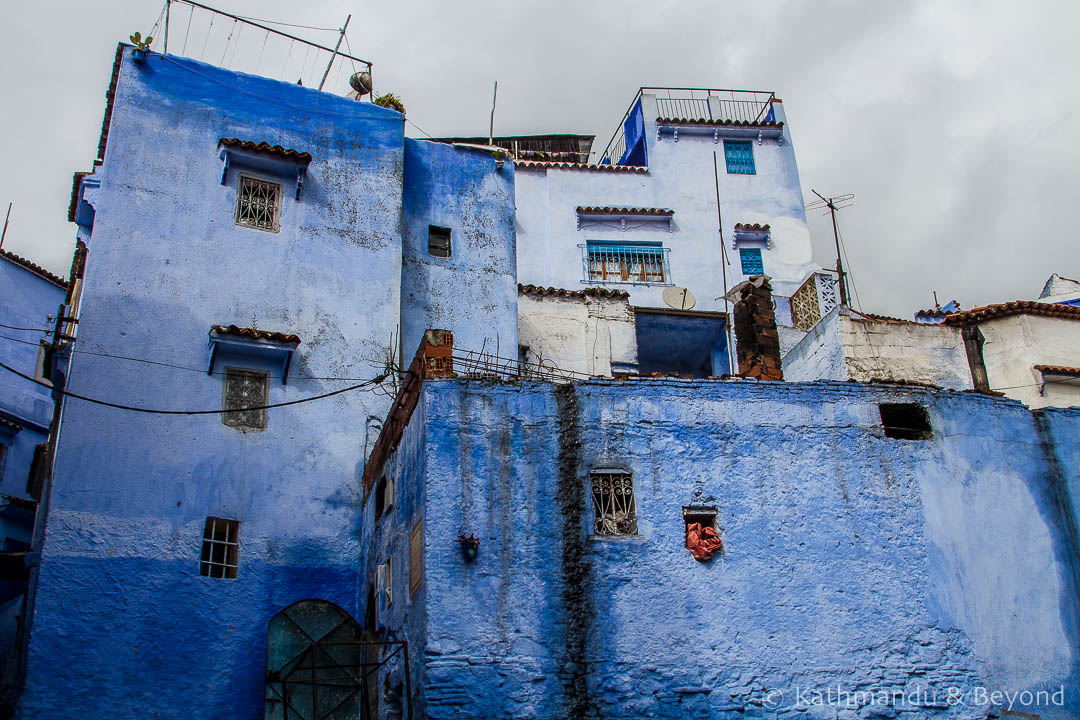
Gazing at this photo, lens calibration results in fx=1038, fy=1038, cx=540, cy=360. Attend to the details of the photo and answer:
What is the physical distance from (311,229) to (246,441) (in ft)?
15.8

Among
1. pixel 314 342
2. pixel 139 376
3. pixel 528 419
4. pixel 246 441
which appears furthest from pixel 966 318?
pixel 139 376

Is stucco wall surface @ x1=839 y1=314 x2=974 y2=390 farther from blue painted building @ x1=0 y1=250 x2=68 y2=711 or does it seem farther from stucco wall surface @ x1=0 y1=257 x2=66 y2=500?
stucco wall surface @ x1=0 y1=257 x2=66 y2=500

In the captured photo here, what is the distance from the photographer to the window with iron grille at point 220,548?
1747 cm

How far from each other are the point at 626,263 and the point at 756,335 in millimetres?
11380

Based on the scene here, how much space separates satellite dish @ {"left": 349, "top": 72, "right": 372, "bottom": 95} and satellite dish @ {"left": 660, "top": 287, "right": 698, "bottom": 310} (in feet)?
34.0

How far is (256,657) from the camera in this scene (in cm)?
1719

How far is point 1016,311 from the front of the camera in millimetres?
22938

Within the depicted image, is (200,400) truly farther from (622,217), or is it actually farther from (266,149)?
(622,217)

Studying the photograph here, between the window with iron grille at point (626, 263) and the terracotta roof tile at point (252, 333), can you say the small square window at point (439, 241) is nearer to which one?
the terracotta roof tile at point (252, 333)

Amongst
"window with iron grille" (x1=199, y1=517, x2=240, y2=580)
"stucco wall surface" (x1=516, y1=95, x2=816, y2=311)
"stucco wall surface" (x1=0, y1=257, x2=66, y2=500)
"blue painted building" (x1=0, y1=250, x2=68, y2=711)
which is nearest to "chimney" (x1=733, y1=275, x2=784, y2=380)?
"stucco wall surface" (x1=516, y1=95, x2=816, y2=311)

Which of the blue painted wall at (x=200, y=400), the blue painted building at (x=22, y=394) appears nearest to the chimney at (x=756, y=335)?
the blue painted wall at (x=200, y=400)

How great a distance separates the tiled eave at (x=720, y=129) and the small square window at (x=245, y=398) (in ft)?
63.4

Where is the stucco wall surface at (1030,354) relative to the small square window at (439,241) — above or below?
below

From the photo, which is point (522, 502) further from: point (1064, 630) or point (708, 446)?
point (1064, 630)
